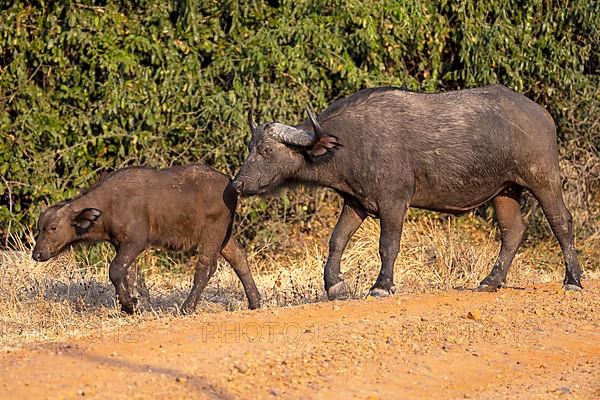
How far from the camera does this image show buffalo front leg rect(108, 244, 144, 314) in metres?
10.7

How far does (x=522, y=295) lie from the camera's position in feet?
35.7

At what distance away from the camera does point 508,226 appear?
1161cm

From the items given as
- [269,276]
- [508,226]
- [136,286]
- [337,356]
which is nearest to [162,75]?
[269,276]

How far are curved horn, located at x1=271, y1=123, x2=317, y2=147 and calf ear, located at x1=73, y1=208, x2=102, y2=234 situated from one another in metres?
1.87

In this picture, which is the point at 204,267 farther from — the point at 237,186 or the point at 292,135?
the point at 292,135

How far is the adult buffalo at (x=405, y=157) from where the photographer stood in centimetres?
1072

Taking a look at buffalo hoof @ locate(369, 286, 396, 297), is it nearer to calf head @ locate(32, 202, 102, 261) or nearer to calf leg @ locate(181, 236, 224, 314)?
calf leg @ locate(181, 236, 224, 314)

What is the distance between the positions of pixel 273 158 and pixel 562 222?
296 cm

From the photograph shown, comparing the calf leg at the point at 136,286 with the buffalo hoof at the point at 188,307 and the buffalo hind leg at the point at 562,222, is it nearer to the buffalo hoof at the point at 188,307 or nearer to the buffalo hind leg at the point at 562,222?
the buffalo hoof at the point at 188,307

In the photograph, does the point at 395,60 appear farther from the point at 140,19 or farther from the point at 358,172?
the point at 358,172

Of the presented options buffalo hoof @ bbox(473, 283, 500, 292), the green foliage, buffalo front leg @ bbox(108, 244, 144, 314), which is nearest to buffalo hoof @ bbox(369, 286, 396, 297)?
buffalo hoof @ bbox(473, 283, 500, 292)

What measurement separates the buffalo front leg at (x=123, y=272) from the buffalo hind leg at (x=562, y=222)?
3.99m

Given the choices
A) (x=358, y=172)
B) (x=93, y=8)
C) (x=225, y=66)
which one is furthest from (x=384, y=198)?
(x=93, y=8)

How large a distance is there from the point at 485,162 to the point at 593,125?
6241 mm
